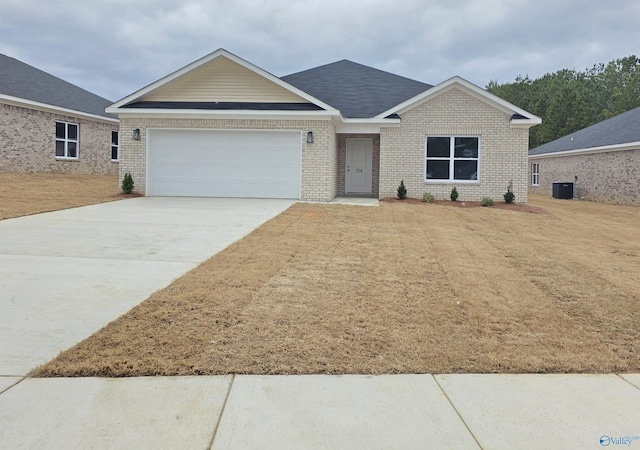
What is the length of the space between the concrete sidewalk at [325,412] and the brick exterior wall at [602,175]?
2118cm

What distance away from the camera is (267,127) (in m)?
16.5

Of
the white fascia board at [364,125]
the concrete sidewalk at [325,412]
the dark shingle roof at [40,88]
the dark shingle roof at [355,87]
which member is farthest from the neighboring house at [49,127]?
the concrete sidewalk at [325,412]

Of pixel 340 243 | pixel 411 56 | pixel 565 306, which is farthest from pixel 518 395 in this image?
pixel 411 56

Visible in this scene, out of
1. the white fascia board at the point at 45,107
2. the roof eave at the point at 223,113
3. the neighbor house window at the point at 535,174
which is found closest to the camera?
the roof eave at the point at 223,113

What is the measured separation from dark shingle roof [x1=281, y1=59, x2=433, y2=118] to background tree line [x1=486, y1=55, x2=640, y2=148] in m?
24.9

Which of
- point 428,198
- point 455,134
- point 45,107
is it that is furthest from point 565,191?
point 45,107

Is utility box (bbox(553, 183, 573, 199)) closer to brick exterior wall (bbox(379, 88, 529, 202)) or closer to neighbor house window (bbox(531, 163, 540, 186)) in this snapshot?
neighbor house window (bbox(531, 163, 540, 186))

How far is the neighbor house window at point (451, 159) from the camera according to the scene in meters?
17.8

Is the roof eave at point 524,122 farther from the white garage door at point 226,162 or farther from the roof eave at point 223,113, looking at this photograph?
the white garage door at point 226,162

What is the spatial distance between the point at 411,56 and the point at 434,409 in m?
35.0

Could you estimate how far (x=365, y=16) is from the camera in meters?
22.0

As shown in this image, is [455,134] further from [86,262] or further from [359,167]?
[86,262]

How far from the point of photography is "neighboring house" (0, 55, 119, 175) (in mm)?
20094

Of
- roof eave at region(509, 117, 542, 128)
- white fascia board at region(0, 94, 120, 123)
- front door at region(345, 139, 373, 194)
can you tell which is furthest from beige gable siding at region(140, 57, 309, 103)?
roof eave at region(509, 117, 542, 128)
